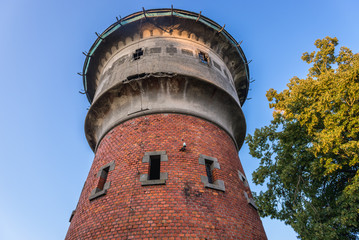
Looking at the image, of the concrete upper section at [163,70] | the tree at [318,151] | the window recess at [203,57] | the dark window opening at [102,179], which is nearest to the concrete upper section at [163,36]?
the concrete upper section at [163,70]

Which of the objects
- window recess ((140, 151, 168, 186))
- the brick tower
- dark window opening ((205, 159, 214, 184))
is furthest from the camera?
dark window opening ((205, 159, 214, 184))

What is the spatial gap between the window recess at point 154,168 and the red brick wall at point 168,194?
5.0 inches

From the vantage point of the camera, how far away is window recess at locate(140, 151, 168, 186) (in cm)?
701

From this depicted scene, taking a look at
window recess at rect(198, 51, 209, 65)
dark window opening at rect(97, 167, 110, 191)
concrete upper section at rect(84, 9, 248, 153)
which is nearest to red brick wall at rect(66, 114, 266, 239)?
dark window opening at rect(97, 167, 110, 191)

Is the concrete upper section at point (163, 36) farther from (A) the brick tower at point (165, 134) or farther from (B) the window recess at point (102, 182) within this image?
(B) the window recess at point (102, 182)

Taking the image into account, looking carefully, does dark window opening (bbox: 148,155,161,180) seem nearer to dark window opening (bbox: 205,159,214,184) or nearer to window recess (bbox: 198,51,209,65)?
dark window opening (bbox: 205,159,214,184)

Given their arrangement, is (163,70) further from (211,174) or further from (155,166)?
(211,174)

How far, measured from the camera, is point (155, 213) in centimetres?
637

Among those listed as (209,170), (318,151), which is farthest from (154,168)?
(318,151)

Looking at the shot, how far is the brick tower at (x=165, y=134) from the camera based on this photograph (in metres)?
6.56

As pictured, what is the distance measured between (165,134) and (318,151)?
4.98 meters

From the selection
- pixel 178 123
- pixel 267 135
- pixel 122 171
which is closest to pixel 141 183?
pixel 122 171

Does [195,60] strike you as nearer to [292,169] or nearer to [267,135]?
[267,135]

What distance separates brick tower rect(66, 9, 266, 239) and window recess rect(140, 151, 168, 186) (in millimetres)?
32
